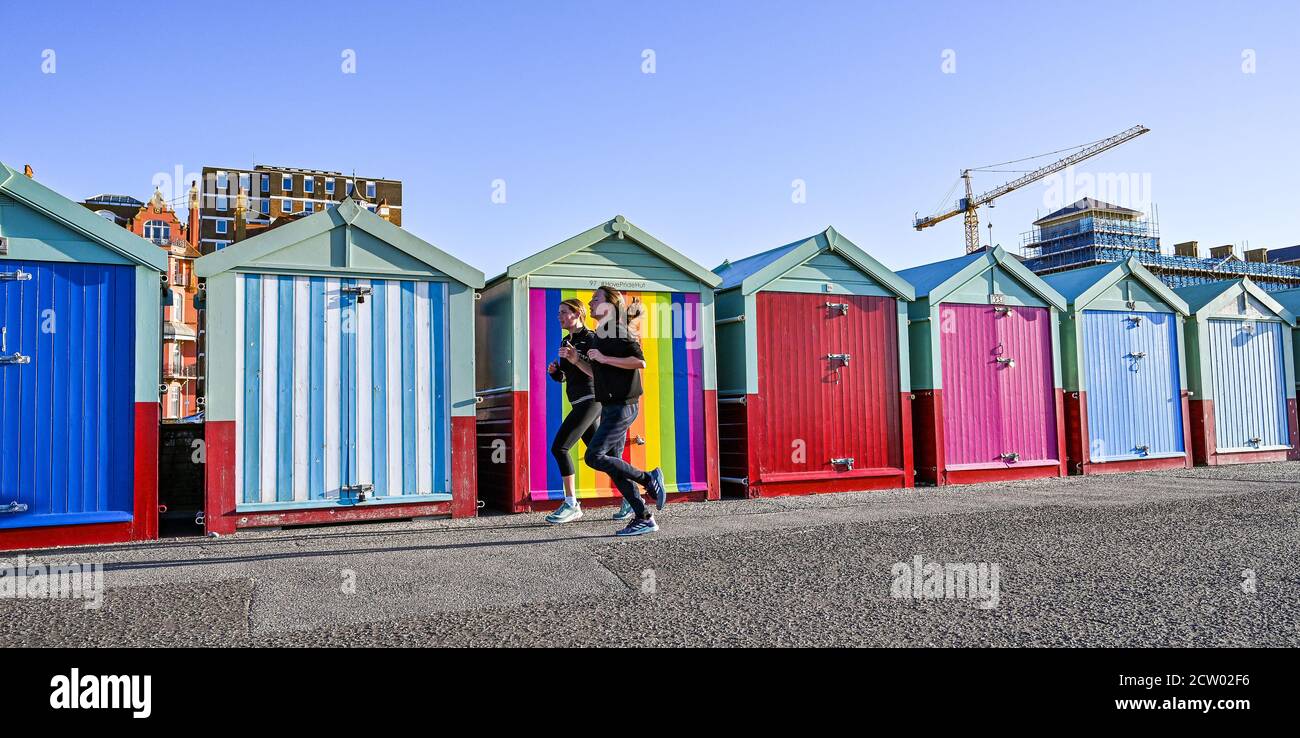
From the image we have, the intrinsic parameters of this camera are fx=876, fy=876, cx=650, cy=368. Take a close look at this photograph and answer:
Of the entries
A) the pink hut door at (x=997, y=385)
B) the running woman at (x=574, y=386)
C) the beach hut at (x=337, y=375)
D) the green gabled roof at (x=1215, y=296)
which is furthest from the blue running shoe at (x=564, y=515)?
the green gabled roof at (x=1215, y=296)

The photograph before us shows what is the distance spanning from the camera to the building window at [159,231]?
62.4 meters

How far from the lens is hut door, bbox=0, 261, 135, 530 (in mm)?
6688

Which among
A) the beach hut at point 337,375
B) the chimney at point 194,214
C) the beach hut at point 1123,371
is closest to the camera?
the beach hut at point 337,375

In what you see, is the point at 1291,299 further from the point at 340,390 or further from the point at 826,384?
the point at 340,390

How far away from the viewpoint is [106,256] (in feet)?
23.0

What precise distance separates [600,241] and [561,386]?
1606 millimetres

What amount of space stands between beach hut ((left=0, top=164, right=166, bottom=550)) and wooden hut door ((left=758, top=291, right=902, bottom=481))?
6.08 m

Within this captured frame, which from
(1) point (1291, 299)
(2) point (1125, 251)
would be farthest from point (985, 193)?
(1) point (1291, 299)

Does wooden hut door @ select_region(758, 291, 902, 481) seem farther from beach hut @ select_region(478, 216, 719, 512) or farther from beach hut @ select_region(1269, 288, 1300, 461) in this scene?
beach hut @ select_region(1269, 288, 1300, 461)

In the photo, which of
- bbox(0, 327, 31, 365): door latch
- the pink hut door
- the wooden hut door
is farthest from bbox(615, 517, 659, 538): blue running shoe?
the pink hut door

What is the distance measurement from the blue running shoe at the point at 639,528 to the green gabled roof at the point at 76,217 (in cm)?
428

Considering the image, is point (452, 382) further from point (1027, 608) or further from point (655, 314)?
point (1027, 608)

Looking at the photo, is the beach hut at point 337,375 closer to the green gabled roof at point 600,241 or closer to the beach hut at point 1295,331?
the green gabled roof at point 600,241
